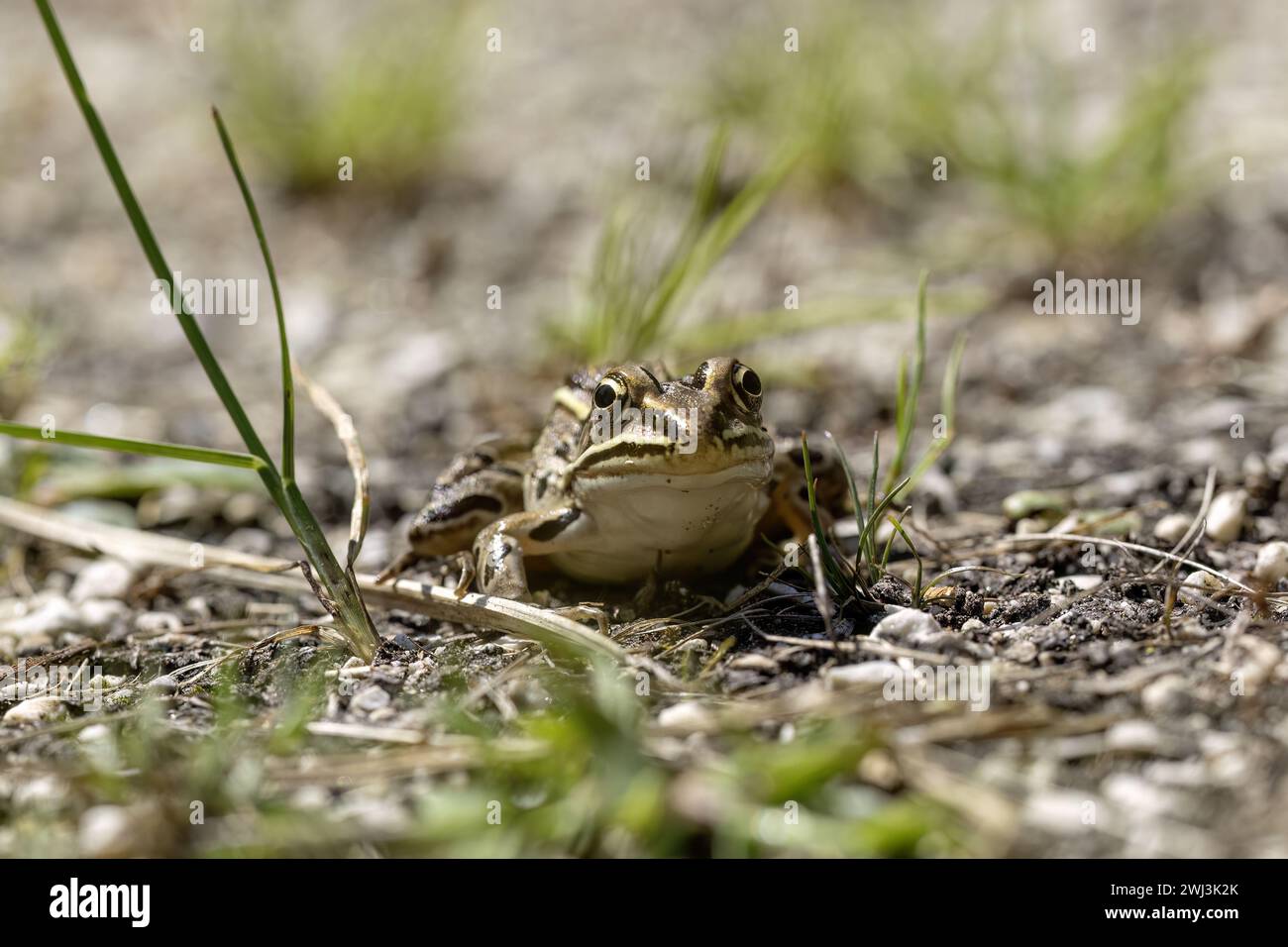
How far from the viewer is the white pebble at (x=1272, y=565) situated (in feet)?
12.6

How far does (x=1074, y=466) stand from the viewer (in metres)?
5.12

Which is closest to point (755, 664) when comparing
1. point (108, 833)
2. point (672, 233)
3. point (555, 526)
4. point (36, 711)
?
point (555, 526)

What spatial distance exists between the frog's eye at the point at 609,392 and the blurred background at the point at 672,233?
4.82 ft

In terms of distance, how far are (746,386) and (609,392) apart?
43 cm

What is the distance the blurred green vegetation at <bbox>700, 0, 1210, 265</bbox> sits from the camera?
671 centimetres

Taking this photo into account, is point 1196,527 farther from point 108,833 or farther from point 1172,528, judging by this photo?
point 108,833

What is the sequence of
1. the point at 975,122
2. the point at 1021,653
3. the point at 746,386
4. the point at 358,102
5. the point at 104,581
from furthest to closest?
1. the point at 358,102
2. the point at 975,122
3. the point at 104,581
4. the point at 746,386
5. the point at 1021,653

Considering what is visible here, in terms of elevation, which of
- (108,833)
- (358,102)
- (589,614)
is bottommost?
(108,833)

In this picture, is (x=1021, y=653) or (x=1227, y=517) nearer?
(x=1021, y=653)

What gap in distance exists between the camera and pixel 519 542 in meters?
4.09

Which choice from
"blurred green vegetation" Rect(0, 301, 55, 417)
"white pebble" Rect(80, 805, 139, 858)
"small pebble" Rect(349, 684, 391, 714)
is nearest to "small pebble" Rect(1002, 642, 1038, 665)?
"small pebble" Rect(349, 684, 391, 714)

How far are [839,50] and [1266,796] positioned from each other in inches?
237

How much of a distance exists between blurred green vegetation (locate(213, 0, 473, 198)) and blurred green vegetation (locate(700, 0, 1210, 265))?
1.87 meters

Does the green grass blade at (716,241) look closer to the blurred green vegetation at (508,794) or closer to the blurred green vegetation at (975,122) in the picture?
the blurred green vegetation at (975,122)
